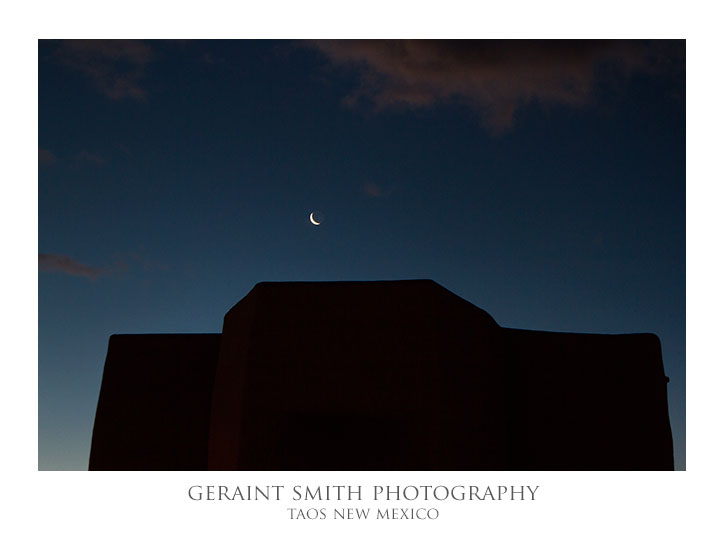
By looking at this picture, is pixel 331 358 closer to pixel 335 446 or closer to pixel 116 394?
pixel 335 446

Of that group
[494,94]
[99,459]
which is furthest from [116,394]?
[494,94]

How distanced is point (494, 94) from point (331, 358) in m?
5.26

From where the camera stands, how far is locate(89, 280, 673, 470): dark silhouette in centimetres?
841

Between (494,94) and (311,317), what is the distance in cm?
492

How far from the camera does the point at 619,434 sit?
416 inches

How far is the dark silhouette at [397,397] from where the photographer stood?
841cm

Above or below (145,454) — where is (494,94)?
above

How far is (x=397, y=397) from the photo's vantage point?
844 centimetres
